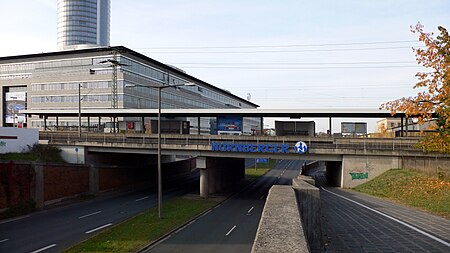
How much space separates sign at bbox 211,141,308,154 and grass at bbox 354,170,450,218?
24.2ft

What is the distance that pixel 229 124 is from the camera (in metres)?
54.9

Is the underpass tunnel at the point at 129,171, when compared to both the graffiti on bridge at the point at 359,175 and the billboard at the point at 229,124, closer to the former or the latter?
the billboard at the point at 229,124

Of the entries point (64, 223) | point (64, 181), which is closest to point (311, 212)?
point (64, 223)

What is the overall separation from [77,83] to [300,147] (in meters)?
59.0

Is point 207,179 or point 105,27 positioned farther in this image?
point 105,27

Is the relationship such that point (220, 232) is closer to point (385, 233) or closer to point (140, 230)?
point (140, 230)

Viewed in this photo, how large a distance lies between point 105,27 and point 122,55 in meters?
128

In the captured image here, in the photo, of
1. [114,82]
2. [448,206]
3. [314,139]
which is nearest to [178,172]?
[114,82]

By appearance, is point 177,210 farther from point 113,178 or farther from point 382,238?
point 382,238

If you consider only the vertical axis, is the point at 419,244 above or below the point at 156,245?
above

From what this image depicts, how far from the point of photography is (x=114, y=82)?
73188mm

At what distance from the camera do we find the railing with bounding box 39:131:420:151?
123 ft

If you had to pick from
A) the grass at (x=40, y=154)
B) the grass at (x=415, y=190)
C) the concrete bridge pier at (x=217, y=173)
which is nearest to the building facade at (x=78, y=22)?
the concrete bridge pier at (x=217, y=173)

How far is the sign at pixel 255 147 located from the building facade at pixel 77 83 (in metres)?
34.1
